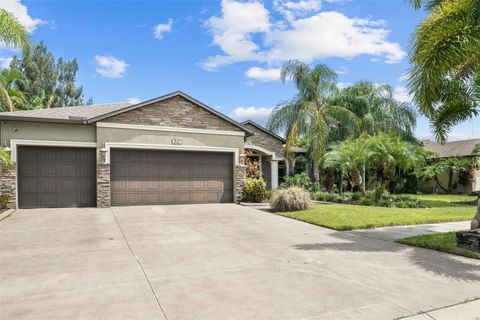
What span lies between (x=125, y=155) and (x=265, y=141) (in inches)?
365

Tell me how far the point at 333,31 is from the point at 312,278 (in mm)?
10774

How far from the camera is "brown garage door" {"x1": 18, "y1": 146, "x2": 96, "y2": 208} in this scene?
13.3m

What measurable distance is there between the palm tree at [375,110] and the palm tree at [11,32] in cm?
1777

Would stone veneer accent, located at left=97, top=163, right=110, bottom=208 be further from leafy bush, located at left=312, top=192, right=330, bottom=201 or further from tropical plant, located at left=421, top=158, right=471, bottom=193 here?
tropical plant, located at left=421, top=158, right=471, bottom=193

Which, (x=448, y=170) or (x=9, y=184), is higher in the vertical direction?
(x=448, y=170)

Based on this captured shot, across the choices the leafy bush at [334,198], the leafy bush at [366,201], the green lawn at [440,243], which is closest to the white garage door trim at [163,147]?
the leafy bush at [334,198]

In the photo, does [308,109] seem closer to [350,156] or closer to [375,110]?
[350,156]

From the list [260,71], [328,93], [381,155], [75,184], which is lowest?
[75,184]

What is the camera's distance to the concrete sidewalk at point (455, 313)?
388 cm

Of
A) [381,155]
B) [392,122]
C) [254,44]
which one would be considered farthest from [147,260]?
[392,122]

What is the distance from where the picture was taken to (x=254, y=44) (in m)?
19.6

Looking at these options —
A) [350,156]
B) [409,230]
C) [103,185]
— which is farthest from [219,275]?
[350,156]

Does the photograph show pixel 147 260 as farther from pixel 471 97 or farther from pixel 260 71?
pixel 260 71

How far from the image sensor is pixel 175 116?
15.4 m
